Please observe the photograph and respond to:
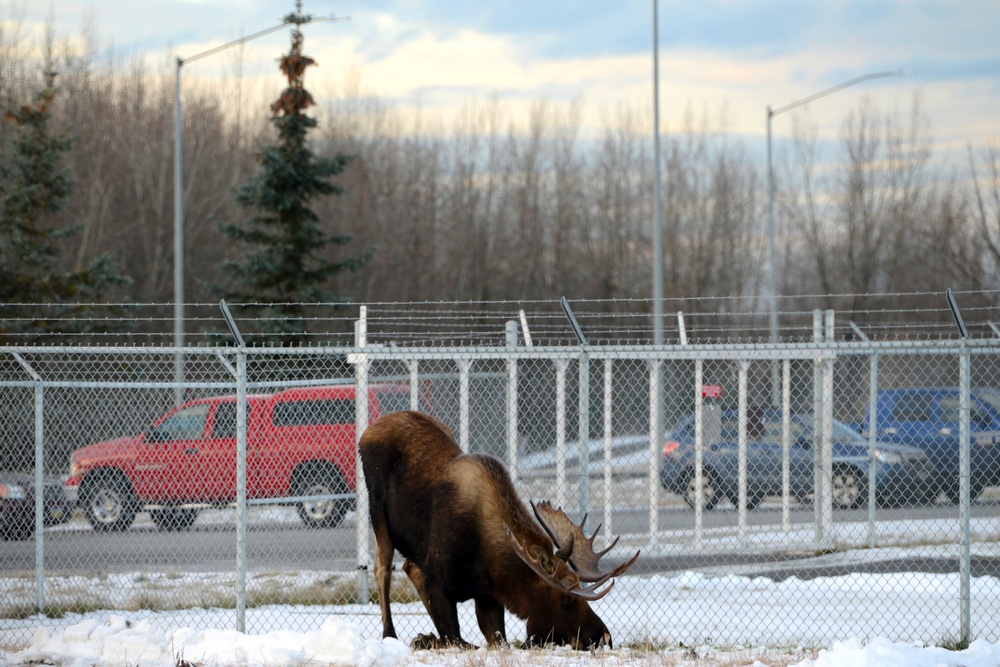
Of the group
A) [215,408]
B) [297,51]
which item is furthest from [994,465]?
[297,51]

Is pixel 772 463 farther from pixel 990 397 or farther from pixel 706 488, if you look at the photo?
pixel 990 397

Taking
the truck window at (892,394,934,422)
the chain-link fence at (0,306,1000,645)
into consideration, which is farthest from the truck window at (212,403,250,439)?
the truck window at (892,394,934,422)

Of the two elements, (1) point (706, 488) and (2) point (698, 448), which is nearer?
(2) point (698, 448)

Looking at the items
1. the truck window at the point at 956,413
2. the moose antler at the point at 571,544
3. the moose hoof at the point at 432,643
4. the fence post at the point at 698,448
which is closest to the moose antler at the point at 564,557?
the moose antler at the point at 571,544

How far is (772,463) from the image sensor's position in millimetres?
15469

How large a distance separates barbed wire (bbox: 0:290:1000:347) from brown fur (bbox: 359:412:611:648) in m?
1.90

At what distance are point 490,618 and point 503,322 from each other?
3032cm

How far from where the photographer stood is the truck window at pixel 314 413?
15125 mm

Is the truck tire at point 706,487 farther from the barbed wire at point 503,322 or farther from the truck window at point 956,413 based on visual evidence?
the truck window at point 956,413

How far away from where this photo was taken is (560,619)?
25.6ft

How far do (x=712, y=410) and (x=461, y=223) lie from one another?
3923 centimetres

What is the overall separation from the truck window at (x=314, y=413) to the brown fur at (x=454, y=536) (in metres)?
6.22

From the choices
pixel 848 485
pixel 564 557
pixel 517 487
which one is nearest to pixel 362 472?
pixel 517 487

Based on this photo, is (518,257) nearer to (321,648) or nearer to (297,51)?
(297,51)
